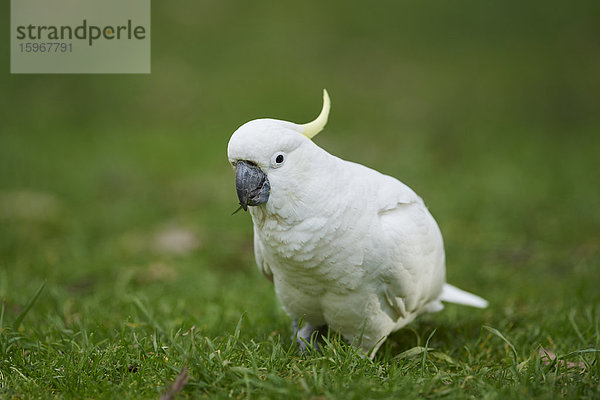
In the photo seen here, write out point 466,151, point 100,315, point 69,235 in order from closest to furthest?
point 100,315
point 69,235
point 466,151

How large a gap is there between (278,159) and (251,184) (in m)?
0.15

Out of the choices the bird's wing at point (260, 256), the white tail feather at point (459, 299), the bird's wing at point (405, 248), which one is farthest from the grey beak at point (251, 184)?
the white tail feather at point (459, 299)

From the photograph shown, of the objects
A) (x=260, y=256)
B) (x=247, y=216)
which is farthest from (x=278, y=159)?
(x=247, y=216)

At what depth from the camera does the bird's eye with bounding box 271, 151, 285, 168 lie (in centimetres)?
233

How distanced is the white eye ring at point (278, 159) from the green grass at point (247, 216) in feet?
2.66

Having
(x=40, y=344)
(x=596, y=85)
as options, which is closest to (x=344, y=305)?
(x=40, y=344)

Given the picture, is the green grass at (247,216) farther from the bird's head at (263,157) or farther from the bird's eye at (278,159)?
the bird's eye at (278,159)

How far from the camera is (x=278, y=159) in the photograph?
2354mm

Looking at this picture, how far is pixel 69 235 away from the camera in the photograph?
4965 millimetres

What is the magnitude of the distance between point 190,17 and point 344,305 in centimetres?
831

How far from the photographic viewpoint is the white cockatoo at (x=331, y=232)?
7.72 feet

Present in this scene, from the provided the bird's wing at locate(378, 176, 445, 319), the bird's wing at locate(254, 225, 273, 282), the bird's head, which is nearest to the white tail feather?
the bird's wing at locate(378, 176, 445, 319)

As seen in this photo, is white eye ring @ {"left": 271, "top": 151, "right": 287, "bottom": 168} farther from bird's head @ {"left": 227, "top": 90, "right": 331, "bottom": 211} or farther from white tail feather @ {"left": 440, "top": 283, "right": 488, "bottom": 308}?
white tail feather @ {"left": 440, "top": 283, "right": 488, "bottom": 308}

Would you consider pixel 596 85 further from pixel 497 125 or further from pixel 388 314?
pixel 388 314
